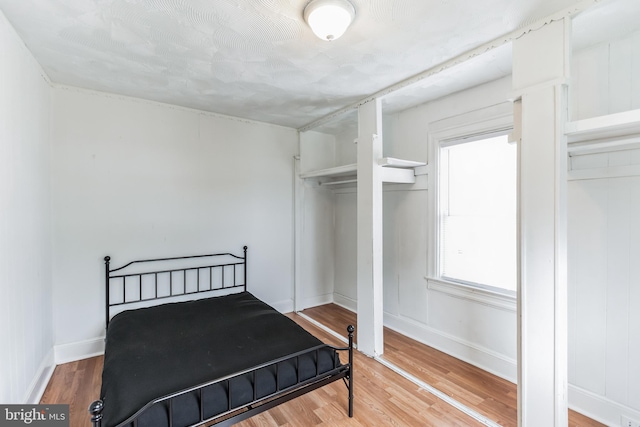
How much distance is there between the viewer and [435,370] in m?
2.68

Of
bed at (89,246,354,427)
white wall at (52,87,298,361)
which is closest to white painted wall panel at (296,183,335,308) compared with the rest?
white wall at (52,87,298,361)

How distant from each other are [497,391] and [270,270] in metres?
2.67

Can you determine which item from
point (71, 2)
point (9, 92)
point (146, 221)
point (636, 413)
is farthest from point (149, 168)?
point (636, 413)

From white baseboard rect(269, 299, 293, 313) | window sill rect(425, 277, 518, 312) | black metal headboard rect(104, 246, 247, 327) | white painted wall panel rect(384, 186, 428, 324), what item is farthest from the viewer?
white baseboard rect(269, 299, 293, 313)

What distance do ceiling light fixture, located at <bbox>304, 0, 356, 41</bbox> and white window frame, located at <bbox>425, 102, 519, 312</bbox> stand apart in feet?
5.27

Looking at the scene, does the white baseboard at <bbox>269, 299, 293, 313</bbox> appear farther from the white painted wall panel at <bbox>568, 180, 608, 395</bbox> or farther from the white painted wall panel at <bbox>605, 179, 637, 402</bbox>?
the white painted wall panel at <bbox>605, 179, 637, 402</bbox>

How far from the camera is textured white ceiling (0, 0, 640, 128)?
1.67 meters

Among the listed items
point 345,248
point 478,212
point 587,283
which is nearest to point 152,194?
point 345,248

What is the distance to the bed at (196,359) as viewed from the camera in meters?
1.55

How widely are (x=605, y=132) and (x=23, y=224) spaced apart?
3575mm

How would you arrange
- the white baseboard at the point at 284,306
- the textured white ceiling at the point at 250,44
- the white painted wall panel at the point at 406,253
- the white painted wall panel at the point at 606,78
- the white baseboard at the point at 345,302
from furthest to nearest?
the white baseboard at the point at 345,302 < the white baseboard at the point at 284,306 < the white painted wall panel at the point at 406,253 < the white painted wall panel at the point at 606,78 < the textured white ceiling at the point at 250,44

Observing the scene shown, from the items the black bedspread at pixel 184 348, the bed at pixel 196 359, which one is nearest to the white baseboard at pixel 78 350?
the bed at pixel 196 359

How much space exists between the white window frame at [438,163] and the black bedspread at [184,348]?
1.51m

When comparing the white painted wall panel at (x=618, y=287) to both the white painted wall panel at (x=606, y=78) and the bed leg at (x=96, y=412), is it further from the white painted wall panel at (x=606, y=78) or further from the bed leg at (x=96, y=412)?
the bed leg at (x=96, y=412)
